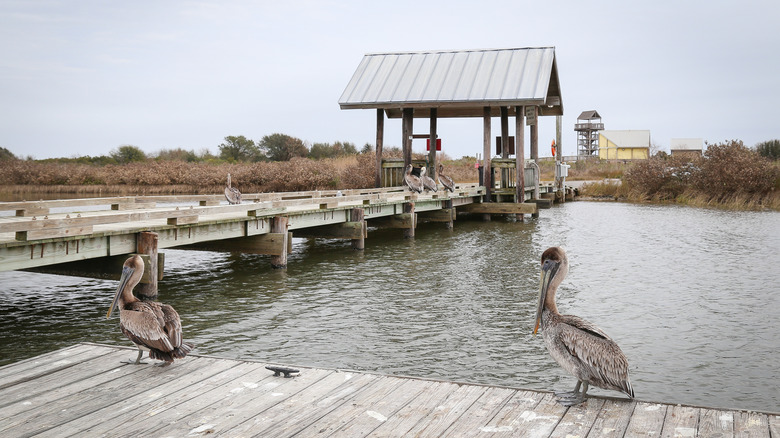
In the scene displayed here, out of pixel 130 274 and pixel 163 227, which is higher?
pixel 163 227

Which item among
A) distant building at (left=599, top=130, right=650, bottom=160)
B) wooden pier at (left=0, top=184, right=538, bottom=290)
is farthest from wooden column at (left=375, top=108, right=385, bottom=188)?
distant building at (left=599, top=130, right=650, bottom=160)

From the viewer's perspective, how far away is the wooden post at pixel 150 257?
36.7 feet

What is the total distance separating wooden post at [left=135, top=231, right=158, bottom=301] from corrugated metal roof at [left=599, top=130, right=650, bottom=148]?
87.0 meters

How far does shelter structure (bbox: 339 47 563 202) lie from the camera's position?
2670cm

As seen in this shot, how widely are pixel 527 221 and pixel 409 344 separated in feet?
68.2

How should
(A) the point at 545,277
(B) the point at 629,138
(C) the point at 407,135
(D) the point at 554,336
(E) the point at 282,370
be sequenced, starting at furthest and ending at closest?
(B) the point at 629,138, (C) the point at 407,135, (E) the point at 282,370, (A) the point at 545,277, (D) the point at 554,336

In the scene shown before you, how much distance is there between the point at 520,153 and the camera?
90.6 ft

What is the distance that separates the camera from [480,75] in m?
28.2

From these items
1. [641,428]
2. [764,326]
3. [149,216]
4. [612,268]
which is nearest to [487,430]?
[641,428]

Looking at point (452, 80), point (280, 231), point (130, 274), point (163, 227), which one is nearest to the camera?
point (130, 274)

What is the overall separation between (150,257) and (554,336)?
7812 mm

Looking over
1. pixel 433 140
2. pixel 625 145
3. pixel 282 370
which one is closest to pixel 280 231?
pixel 282 370

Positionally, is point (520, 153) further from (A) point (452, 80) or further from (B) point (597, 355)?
(B) point (597, 355)

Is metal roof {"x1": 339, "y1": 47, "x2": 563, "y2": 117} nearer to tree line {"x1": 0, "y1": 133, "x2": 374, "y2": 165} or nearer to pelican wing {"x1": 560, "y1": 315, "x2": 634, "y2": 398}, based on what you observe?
pelican wing {"x1": 560, "y1": 315, "x2": 634, "y2": 398}
